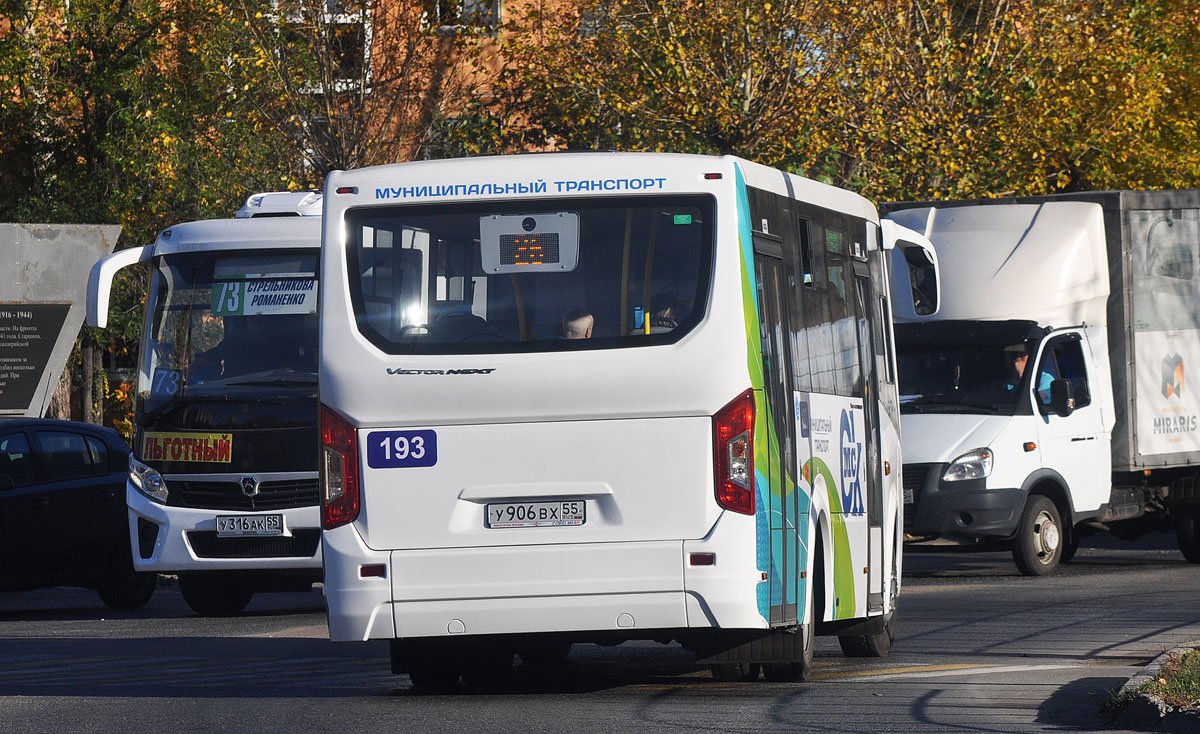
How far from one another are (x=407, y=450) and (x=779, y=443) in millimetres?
1782

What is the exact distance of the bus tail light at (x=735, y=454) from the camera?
955 cm

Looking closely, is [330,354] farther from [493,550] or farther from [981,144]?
[981,144]

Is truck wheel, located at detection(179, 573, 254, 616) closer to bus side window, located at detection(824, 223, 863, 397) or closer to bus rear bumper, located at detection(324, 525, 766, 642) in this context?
bus side window, located at detection(824, 223, 863, 397)

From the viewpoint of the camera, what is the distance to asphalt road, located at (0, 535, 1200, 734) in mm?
9289

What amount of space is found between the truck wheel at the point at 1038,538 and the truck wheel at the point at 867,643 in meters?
6.65

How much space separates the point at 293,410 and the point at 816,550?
19.7ft

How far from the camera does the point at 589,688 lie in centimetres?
1077

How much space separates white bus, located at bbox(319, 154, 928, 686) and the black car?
8.03 metres

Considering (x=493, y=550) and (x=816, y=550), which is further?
(x=816, y=550)

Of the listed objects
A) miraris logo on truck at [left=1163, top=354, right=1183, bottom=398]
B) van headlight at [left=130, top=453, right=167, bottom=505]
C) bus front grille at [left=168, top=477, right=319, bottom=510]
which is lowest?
bus front grille at [left=168, top=477, right=319, bottom=510]

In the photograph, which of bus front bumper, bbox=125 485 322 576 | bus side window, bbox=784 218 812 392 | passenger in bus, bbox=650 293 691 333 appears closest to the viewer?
passenger in bus, bbox=650 293 691 333

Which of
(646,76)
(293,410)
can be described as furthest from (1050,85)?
(293,410)

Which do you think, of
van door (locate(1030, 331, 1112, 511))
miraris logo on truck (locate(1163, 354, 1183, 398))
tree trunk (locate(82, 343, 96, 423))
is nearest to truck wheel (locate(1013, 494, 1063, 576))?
van door (locate(1030, 331, 1112, 511))

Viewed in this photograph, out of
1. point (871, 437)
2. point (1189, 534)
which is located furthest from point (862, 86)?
point (871, 437)
